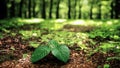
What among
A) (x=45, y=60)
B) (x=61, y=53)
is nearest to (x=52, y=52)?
(x=61, y=53)

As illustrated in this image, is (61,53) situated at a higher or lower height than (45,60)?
higher

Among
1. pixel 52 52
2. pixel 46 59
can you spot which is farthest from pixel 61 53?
pixel 46 59

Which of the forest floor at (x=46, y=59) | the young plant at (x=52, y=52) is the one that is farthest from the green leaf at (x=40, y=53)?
the forest floor at (x=46, y=59)

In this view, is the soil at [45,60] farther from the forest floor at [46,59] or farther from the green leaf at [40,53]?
the green leaf at [40,53]

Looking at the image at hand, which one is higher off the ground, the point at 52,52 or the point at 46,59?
the point at 52,52

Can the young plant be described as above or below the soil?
above

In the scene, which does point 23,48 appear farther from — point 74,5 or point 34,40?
point 74,5

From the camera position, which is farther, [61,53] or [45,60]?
[45,60]

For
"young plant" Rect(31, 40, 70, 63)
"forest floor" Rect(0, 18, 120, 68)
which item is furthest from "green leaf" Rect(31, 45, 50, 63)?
"forest floor" Rect(0, 18, 120, 68)

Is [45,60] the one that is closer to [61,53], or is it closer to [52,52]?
[52,52]

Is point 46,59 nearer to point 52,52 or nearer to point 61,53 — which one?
point 52,52

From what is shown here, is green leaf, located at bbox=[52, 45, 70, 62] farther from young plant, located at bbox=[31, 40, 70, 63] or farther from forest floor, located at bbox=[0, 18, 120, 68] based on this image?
forest floor, located at bbox=[0, 18, 120, 68]
